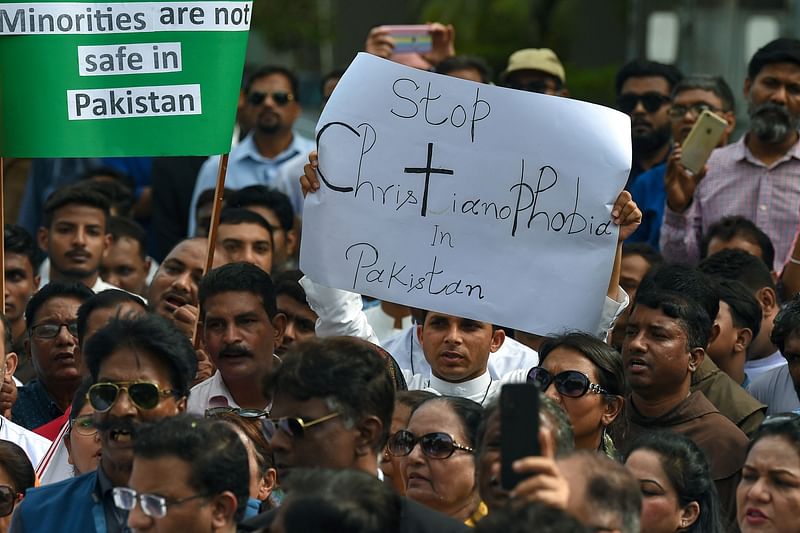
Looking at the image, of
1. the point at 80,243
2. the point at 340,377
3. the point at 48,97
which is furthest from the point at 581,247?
the point at 80,243

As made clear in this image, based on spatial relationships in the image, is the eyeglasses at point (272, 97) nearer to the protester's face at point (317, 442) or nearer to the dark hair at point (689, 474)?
the dark hair at point (689, 474)

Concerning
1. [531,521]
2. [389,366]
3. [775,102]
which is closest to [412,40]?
[775,102]

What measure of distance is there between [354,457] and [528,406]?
1.00m

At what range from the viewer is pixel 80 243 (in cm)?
899

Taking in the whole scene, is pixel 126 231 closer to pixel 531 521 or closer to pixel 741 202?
pixel 741 202

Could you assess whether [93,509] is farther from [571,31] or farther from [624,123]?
[571,31]

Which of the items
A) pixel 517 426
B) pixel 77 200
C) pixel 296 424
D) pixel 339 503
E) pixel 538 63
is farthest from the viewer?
pixel 538 63

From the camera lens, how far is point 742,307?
7219mm

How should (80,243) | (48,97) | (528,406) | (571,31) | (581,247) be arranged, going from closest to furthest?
(528,406), (581,247), (48,97), (80,243), (571,31)

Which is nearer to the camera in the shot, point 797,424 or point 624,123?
point 797,424

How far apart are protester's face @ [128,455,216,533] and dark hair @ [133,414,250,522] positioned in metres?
0.02

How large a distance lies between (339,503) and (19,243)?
5.34 metres

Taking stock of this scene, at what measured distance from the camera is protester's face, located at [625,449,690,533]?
5.29 m

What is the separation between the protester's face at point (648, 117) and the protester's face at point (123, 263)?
298cm
